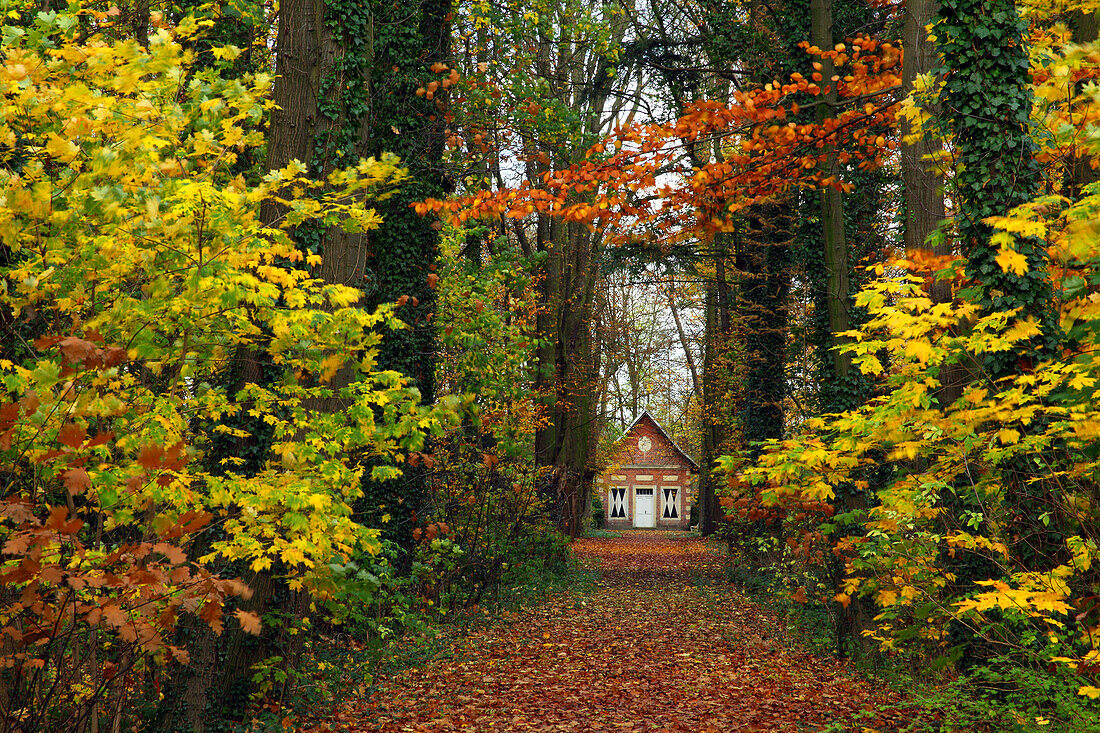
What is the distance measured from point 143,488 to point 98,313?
1.05 m

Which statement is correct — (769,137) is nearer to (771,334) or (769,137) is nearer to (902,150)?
(902,150)

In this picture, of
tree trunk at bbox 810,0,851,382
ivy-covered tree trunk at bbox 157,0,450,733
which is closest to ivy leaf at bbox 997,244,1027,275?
tree trunk at bbox 810,0,851,382

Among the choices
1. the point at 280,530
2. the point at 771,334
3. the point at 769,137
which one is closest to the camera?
the point at 280,530

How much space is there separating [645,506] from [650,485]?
4.32 ft

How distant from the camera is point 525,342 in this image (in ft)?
49.3

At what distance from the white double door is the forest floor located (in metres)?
34.2

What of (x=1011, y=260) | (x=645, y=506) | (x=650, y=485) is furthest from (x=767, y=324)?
(x=645, y=506)

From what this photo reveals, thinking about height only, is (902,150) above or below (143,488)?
above

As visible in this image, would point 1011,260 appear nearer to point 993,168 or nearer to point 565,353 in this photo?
point 993,168

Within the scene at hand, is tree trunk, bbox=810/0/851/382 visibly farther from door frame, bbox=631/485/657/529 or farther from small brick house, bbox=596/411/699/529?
door frame, bbox=631/485/657/529

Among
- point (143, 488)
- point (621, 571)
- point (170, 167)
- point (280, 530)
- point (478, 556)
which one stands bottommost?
point (621, 571)

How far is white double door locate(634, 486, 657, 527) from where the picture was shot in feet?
157

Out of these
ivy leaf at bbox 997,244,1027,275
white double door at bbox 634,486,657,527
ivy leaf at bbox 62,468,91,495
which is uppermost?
ivy leaf at bbox 997,244,1027,275

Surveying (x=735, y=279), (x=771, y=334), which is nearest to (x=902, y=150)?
(x=771, y=334)
